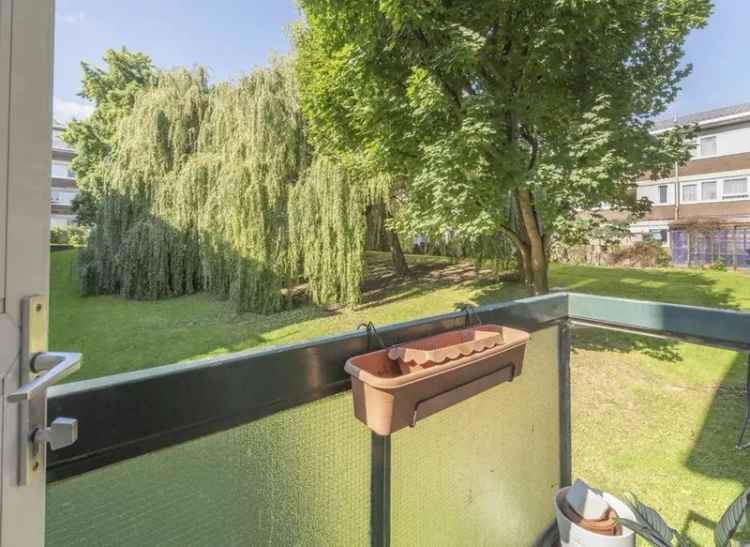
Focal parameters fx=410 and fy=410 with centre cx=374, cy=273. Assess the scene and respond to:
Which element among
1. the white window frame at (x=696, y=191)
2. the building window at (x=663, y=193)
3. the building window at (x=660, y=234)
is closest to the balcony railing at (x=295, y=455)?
the building window at (x=660, y=234)

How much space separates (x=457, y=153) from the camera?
3.79 metres

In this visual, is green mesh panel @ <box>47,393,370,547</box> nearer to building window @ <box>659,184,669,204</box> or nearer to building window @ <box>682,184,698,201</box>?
building window @ <box>682,184,698,201</box>

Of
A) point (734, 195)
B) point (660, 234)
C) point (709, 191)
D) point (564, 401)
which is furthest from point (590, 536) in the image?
point (709, 191)

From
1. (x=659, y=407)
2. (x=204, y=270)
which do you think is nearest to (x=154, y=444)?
(x=659, y=407)

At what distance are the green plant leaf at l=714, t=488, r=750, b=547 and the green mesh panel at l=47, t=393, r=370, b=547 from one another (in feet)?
3.44

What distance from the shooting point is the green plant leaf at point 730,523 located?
1171 mm

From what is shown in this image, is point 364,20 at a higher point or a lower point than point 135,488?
higher

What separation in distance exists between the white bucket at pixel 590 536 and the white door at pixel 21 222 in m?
1.59

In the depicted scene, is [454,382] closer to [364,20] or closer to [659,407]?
[659,407]

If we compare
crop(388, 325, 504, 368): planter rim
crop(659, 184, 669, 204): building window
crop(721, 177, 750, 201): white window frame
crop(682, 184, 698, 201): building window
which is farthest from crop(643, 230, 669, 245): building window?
crop(388, 325, 504, 368): planter rim

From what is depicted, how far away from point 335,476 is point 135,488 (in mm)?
424

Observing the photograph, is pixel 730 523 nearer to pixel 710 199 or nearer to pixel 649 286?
pixel 649 286

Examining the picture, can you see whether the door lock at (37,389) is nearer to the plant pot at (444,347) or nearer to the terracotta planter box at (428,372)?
the terracotta planter box at (428,372)

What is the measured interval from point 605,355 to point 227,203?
5322 millimetres
